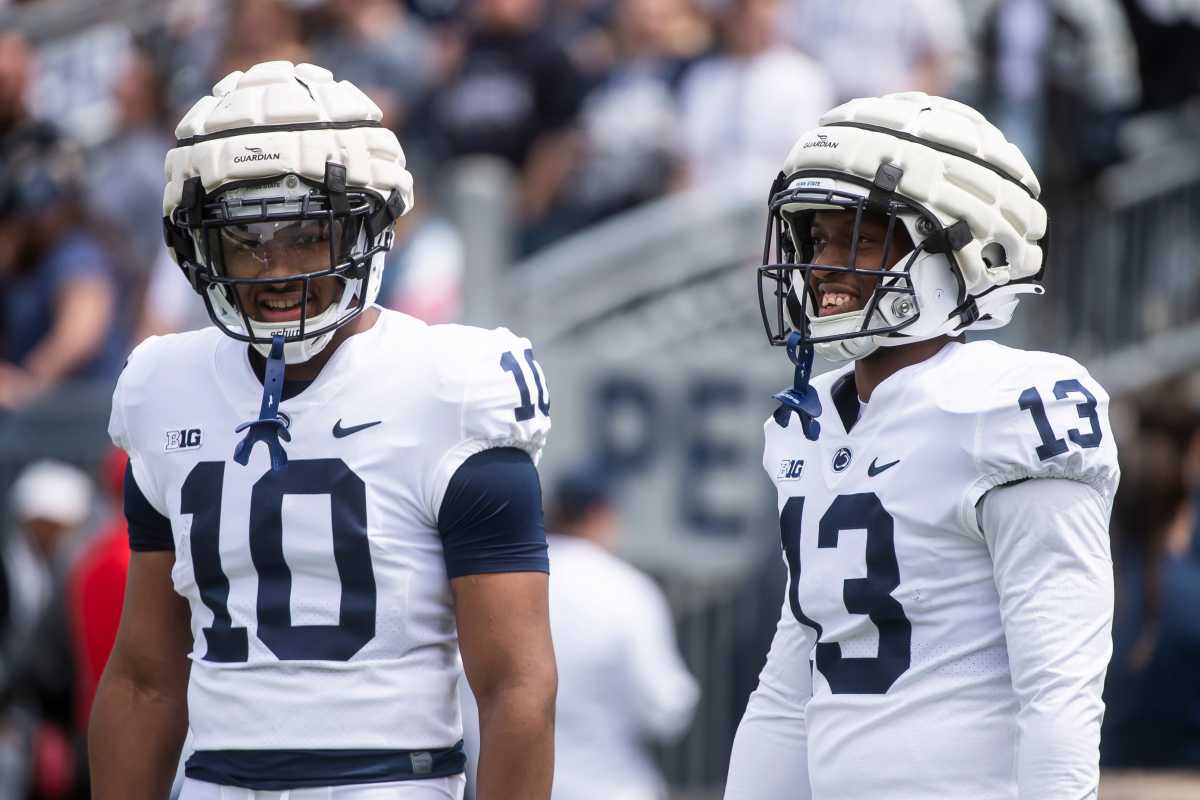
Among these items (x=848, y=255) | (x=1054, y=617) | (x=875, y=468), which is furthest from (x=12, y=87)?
(x=1054, y=617)

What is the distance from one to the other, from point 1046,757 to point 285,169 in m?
1.41

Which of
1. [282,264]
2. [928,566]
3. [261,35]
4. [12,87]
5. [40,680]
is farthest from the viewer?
[12,87]

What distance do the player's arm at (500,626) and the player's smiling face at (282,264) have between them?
356 millimetres

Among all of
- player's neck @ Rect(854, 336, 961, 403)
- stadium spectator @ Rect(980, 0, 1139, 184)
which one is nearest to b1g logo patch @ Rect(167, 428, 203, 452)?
player's neck @ Rect(854, 336, 961, 403)

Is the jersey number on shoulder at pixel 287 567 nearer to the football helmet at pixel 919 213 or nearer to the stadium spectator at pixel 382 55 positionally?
the football helmet at pixel 919 213

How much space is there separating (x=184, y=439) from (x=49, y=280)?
19.7ft

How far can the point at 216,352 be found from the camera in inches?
127

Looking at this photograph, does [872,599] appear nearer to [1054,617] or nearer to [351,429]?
[1054,617]

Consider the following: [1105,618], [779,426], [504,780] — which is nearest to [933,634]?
[1105,618]

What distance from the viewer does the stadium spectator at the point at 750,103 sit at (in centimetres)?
822

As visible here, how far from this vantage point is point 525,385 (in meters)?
3.08

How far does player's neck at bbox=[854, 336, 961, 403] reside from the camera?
119 inches

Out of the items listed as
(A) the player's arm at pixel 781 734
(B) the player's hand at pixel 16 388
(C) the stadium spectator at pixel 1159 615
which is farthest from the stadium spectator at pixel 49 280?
(A) the player's arm at pixel 781 734

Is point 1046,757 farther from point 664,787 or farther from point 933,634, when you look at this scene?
point 664,787
